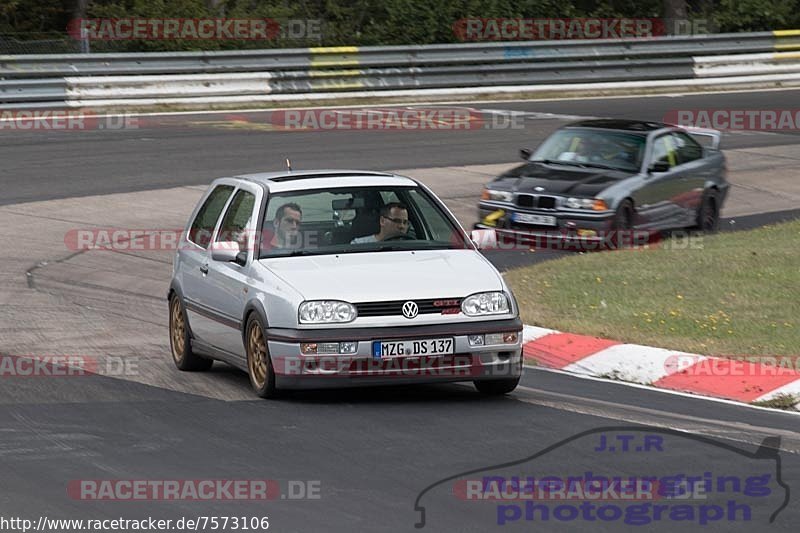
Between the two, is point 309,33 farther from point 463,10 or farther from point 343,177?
point 343,177

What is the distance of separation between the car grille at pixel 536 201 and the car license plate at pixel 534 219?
4.6 inches

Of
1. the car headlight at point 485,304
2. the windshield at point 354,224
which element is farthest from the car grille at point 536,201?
the car headlight at point 485,304

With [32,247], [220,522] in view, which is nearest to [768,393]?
[220,522]

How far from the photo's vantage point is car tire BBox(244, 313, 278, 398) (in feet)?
31.0

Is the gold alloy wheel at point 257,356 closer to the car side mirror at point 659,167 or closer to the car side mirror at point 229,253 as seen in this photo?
the car side mirror at point 229,253

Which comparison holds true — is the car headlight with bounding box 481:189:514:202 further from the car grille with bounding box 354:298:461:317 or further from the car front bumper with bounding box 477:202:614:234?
the car grille with bounding box 354:298:461:317

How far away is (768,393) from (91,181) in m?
13.4

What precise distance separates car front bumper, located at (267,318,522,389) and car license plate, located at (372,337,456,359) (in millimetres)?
24

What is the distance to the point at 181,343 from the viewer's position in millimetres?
11117

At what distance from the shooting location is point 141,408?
9383 millimetres

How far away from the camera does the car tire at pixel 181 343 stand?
11.0 m

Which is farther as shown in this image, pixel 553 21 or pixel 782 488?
pixel 553 21

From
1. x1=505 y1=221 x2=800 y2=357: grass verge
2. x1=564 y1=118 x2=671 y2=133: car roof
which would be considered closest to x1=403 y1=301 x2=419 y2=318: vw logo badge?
x1=505 y1=221 x2=800 y2=357: grass verge

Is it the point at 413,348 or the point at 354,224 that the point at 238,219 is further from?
the point at 413,348
